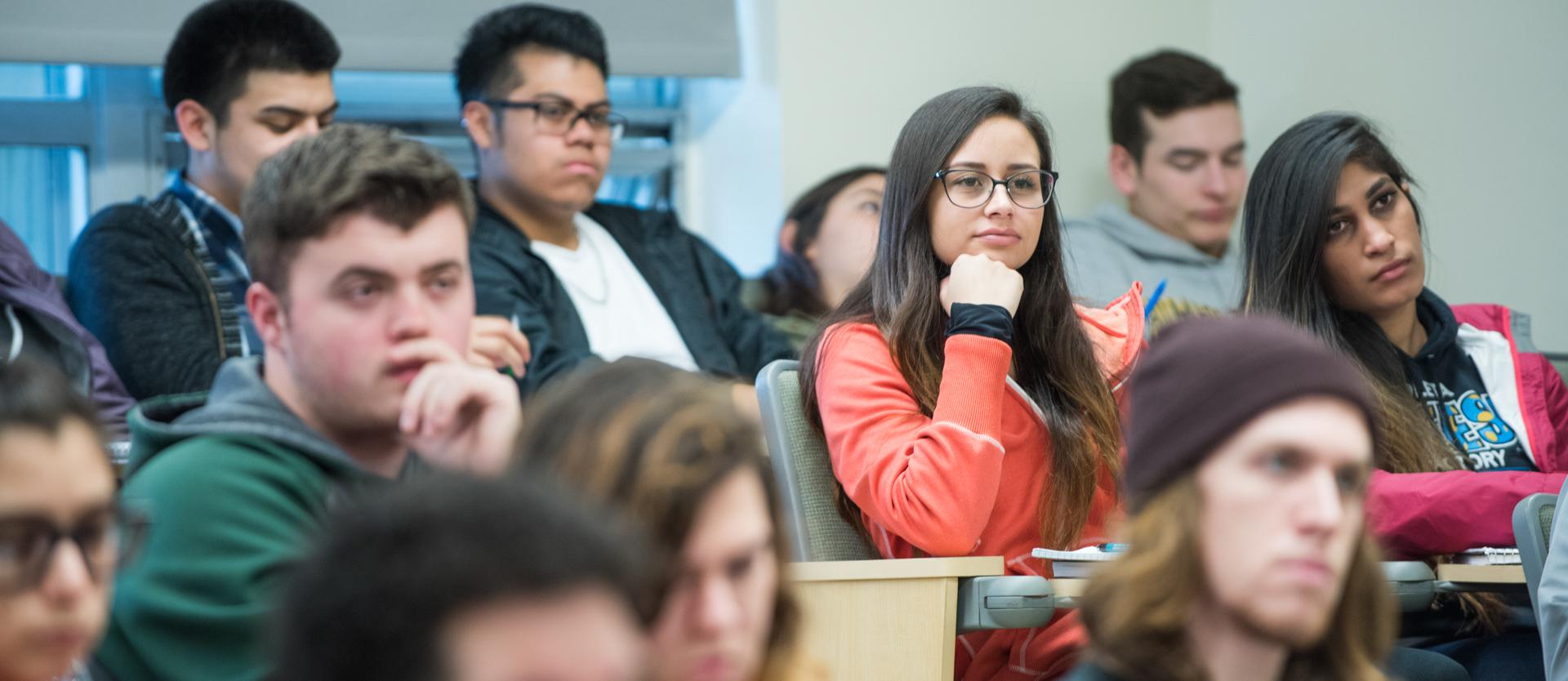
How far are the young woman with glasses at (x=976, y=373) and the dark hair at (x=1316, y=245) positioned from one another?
1.09 ft

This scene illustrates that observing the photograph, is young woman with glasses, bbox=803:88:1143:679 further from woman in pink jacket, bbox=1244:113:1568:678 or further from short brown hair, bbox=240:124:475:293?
short brown hair, bbox=240:124:475:293

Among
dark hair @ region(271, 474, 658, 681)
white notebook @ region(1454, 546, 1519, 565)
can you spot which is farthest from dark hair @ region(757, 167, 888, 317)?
dark hair @ region(271, 474, 658, 681)

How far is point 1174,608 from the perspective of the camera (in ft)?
4.31

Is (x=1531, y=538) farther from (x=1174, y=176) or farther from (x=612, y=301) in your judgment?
(x=1174, y=176)

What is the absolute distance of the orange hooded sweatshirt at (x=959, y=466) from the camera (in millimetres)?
2164

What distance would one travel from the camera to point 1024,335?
253cm

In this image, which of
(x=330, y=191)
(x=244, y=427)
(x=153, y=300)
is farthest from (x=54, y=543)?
(x=153, y=300)

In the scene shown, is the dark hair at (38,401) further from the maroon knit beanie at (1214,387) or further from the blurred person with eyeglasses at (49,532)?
the maroon knit beanie at (1214,387)

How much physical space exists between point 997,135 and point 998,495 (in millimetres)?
551

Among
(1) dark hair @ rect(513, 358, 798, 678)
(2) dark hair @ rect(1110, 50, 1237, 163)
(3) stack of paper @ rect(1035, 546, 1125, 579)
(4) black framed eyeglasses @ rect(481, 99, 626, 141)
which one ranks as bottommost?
(3) stack of paper @ rect(1035, 546, 1125, 579)

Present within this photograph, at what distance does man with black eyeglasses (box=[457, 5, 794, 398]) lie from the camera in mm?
3395

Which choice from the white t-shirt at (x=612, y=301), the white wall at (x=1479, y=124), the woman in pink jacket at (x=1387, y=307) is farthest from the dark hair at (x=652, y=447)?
the white wall at (x=1479, y=124)

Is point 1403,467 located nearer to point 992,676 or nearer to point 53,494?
point 992,676

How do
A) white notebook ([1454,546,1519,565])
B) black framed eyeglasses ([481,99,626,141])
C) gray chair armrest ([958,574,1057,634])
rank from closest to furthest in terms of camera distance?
gray chair armrest ([958,574,1057,634])
white notebook ([1454,546,1519,565])
black framed eyeglasses ([481,99,626,141])
